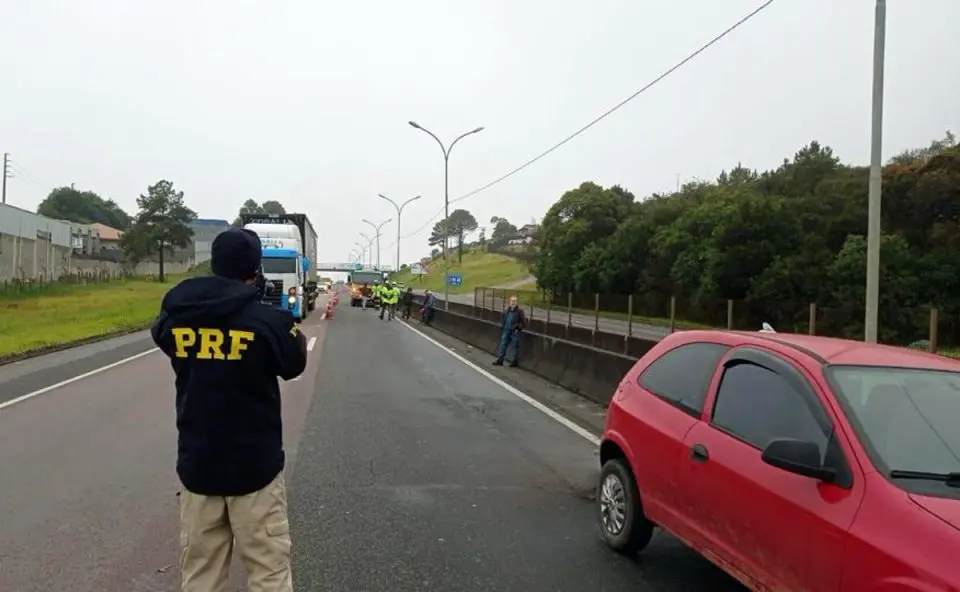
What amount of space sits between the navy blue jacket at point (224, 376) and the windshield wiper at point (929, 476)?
248 cm

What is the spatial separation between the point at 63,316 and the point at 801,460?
36720mm

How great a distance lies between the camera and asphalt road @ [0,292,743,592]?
203 inches

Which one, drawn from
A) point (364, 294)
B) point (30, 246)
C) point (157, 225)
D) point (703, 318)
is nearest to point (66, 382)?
point (703, 318)

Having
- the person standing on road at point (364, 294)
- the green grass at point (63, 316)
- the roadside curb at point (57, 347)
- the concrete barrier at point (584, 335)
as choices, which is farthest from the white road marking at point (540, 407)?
the person standing on road at point (364, 294)

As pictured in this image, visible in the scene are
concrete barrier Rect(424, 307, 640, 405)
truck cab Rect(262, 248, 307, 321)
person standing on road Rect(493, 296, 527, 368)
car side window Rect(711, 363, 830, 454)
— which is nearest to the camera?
car side window Rect(711, 363, 830, 454)

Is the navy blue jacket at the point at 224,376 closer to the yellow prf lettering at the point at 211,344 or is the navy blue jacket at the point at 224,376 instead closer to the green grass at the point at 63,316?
the yellow prf lettering at the point at 211,344

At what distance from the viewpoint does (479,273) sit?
13625 cm

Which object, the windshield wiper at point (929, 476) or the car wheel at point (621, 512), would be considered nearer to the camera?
the windshield wiper at point (929, 476)

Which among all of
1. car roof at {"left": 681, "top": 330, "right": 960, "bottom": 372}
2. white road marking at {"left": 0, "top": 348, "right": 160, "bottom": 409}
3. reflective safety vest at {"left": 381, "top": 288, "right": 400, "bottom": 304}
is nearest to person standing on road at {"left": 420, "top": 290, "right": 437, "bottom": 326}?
reflective safety vest at {"left": 381, "top": 288, "right": 400, "bottom": 304}

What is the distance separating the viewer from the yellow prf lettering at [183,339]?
10.9 feet

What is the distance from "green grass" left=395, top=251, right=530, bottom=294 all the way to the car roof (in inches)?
4168

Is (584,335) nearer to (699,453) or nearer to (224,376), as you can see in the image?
(699,453)

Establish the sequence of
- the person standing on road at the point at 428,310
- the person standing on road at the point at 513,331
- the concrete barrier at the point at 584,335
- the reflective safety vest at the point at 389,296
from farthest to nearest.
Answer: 1. the reflective safety vest at the point at 389,296
2. the person standing on road at the point at 428,310
3. the concrete barrier at the point at 584,335
4. the person standing on road at the point at 513,331

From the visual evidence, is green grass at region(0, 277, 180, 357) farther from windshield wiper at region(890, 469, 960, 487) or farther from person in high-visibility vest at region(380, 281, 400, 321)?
windshield wiper at region(890, 469, 960, 487)
